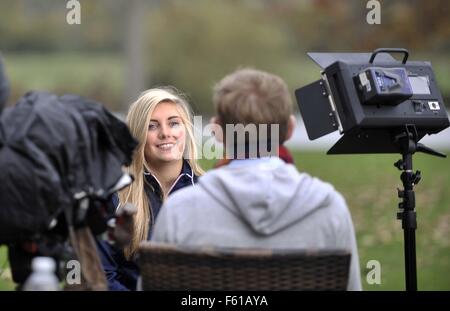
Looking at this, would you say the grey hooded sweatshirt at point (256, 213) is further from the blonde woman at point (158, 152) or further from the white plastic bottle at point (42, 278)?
the blonde woman at point (158, 152)

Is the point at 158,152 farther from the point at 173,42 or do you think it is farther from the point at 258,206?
the point at 173,42

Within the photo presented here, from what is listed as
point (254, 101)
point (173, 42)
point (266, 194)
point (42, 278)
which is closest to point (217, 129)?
point (254, 101)

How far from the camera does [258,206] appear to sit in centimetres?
298

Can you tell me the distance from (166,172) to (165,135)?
0.60ft

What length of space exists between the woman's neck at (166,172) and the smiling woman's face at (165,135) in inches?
0.9

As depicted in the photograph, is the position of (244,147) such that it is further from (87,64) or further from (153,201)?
(87,64)

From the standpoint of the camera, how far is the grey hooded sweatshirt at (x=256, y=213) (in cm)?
299

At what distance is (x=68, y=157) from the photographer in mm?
2994

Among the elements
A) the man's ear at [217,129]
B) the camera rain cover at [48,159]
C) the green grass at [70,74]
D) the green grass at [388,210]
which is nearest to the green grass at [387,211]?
the green grass at [388,210]

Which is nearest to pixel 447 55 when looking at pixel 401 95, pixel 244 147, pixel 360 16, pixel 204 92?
pixel 360 16

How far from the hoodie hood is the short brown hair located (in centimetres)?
15

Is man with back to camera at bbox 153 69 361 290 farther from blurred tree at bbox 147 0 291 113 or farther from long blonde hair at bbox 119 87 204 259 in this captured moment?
blurred tree at bbox 147 0 291 113

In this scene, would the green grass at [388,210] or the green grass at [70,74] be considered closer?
the green grass at [388,210]
